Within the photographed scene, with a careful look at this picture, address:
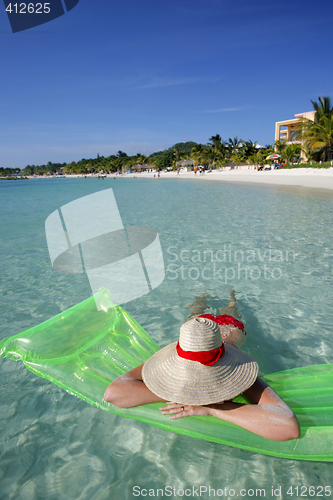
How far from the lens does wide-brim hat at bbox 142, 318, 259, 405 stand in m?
1.27

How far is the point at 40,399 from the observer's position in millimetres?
1972

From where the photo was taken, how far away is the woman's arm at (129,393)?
1475mm

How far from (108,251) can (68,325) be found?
3.48 metres

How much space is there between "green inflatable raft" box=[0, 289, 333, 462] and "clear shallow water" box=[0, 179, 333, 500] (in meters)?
0.25

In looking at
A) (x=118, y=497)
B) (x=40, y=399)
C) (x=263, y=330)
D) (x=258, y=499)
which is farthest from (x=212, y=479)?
(x=263, y=330)

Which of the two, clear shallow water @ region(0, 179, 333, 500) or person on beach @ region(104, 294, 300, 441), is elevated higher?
person on beach @ region(104, 294, 300, 441)

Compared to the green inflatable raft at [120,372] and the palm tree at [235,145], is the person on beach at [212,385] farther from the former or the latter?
the palm tree at [235,145]
